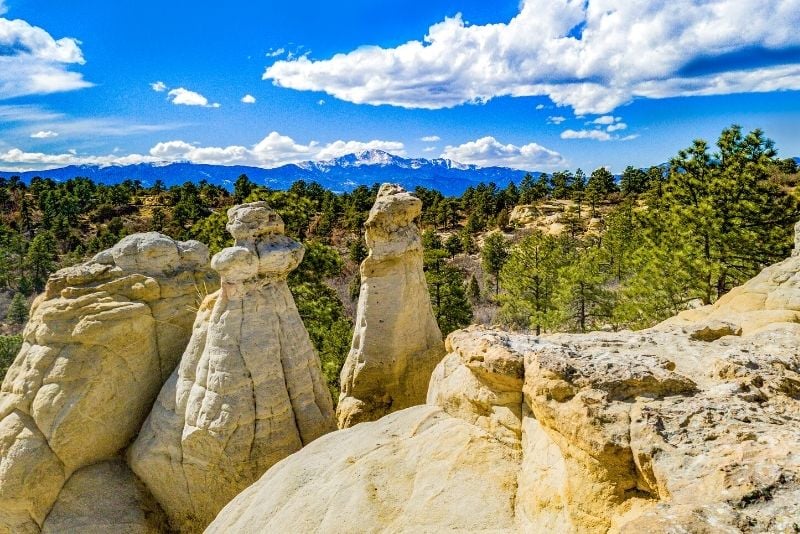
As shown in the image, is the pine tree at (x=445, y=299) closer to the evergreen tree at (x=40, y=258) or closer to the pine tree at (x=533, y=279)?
the pine tree at (x=533, y=279)

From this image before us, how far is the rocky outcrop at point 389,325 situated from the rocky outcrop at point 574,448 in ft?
9.50

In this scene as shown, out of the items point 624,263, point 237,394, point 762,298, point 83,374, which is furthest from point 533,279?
point 83,374

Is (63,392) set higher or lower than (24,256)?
higher

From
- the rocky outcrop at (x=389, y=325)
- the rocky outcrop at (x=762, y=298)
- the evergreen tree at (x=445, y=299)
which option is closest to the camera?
the rocky outcrop at (x=389, y=325)

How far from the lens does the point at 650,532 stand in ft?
9.99

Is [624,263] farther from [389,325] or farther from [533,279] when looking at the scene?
[389,325]

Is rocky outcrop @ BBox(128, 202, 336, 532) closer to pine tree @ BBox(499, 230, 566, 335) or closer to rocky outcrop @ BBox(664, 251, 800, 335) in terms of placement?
rocky outcrop @ BBox(664, 251, 800, 335)

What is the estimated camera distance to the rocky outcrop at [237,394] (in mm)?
8359

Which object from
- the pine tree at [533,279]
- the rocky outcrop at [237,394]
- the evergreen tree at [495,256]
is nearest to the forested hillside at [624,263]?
the pine tree at [533,279]

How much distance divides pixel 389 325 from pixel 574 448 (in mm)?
5898

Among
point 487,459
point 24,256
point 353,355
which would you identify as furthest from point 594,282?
point 24,256

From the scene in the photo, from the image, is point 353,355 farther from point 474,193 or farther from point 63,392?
point 474,193

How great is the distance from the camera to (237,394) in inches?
329

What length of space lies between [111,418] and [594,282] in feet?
73.5
